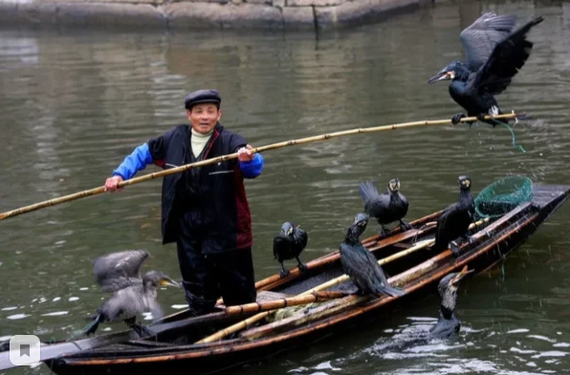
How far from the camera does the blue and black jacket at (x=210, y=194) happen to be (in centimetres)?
654

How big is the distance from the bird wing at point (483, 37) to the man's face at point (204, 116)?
8.00 ft

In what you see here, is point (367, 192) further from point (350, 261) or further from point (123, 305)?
point (123, 305)

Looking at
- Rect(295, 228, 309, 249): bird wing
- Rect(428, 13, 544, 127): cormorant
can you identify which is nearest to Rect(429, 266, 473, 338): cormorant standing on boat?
Rect(295, 228, 309, 249): bird wing

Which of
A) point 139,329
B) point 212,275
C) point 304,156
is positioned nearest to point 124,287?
point 139,329

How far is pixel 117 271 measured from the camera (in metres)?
6.09

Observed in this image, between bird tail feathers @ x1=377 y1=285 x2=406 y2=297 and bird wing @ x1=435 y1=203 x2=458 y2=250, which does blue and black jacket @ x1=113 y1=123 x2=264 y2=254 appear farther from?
bird wing @ x1=435 y1=203 x2=458 y2=250

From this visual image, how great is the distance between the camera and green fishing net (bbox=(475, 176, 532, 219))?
8.65 metres

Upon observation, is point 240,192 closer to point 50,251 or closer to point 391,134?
point 50,251

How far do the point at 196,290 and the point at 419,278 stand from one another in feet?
5.62

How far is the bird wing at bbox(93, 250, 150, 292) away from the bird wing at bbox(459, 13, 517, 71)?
3.29 m

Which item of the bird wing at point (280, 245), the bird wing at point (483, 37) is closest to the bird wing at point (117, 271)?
the bird wing at point (280, 245)

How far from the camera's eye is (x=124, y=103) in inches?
621

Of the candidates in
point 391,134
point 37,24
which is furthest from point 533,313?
point 37,24

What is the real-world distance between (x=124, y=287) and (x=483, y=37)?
3704 millimetres
